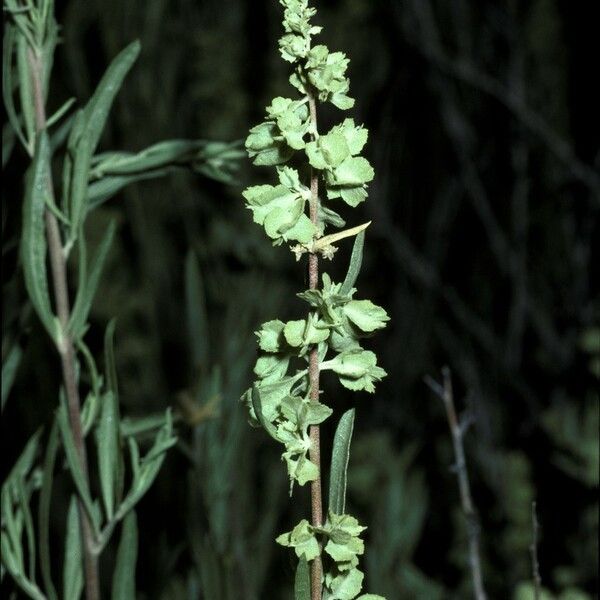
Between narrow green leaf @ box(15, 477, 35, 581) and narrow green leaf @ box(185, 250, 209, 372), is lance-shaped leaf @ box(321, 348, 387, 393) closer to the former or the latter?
narrow green leaf @ box(15, 477, 35, 581)

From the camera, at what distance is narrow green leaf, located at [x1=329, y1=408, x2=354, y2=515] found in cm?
49

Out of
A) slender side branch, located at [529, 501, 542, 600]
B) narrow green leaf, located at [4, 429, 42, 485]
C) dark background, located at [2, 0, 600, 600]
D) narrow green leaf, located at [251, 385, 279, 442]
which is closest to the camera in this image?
narrow green leaf, located at [251, 385, 279, 442]

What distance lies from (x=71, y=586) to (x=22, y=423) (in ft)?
3.44

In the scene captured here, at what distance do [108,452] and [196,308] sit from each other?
38 centimetres

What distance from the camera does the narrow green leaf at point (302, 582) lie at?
0.47m

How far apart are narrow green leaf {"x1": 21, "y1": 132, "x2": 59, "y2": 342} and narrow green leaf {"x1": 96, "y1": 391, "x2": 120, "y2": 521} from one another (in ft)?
0.31

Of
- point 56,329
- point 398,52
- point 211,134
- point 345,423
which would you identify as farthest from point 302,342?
point 398,52

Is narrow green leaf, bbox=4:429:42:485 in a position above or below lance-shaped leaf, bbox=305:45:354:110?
below

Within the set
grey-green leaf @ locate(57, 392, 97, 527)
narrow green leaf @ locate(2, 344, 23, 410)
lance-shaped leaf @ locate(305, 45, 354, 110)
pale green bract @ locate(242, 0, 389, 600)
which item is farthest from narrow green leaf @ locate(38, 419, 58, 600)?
lance-shaped leaf @ locate(305, 45, 354, 110)

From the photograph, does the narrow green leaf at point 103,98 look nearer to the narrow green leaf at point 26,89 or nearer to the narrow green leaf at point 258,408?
the narrow green leaf at point 26,89

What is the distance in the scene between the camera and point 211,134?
88.0 inches


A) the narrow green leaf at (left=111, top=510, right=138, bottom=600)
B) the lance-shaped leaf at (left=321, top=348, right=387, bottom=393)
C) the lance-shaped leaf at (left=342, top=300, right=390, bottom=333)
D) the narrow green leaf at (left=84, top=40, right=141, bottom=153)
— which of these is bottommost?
the narrow green leaf at (left=111, top=510, right=138, bottom=600)

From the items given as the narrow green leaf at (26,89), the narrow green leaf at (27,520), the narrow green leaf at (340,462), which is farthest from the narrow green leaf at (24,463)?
the narrow green leaf at (340,462)

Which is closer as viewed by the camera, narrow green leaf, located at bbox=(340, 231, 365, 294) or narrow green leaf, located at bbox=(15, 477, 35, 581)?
narrow green leaf, located at bbox=(340, 231, 365, 294)
